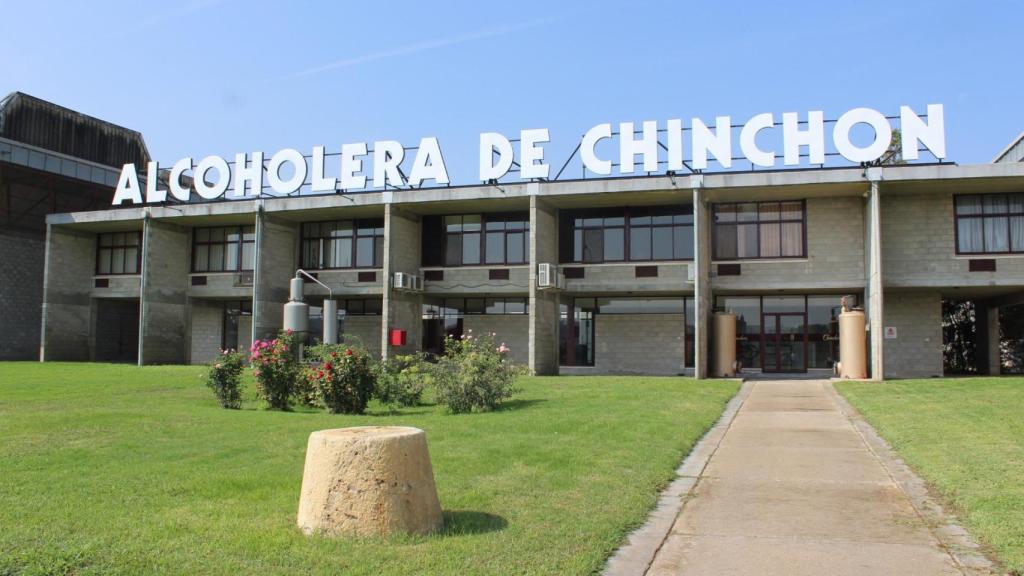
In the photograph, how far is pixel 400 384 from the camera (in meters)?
17.6

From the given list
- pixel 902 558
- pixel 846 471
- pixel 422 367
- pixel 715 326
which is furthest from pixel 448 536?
pixel 715 326

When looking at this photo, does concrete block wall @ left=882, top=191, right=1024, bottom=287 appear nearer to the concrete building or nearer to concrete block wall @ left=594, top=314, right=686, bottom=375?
concrete block wall @ left=594, top=314, right=686, bottom=375

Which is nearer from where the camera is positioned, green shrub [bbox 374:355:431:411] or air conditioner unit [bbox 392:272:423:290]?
green shrub [bbox 374:355:431:411]

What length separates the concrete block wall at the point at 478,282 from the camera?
32.3m

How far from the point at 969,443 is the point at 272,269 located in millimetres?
28798

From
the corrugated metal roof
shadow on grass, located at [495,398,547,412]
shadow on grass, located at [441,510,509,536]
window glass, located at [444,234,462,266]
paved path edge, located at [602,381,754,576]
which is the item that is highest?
the corrugated metal roof

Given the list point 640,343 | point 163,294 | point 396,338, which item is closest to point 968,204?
point 640,343

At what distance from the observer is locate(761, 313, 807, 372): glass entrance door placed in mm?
30938

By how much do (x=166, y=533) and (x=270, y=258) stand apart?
29410mm

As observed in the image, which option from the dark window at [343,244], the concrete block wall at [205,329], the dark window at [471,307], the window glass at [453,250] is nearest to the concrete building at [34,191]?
the concrete block wall at [205,329]

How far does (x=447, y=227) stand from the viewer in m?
33.9

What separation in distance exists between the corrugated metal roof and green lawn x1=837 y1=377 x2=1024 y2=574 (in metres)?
40.9

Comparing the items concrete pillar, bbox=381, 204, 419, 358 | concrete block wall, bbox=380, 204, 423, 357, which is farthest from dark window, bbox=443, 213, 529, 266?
concrete block wall, bbox=380, 204, 423, 357

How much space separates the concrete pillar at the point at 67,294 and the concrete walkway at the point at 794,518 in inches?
1360
